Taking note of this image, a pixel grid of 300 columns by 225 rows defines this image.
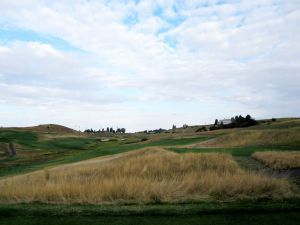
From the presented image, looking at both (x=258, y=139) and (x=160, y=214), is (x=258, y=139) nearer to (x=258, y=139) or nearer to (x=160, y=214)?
(x=258, y=139)

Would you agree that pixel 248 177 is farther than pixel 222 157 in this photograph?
No

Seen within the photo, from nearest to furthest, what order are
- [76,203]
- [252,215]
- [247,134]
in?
[252,215]
[76,203]
[247,134]

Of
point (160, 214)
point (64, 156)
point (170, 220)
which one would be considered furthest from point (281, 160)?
point (64, 156)

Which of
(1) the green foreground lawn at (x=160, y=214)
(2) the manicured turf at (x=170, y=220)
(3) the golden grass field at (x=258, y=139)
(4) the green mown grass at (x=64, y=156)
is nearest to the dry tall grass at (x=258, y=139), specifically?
(3) the golden grass field at (x=258, y=139)

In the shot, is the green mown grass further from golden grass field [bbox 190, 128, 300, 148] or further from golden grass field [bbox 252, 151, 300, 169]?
golden grass field [bbox 252, 151, 300, 169]

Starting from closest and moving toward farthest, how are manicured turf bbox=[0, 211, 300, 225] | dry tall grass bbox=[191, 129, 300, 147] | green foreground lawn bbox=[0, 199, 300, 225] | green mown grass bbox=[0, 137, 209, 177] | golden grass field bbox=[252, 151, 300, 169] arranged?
manicured turf bbox=[0, 211, 300, 225]
green foreground lawn bbox=[0, 199, 300, 225]
golden grass field bbox=[252, 151, 300, 169]
green mown grass bbox=[0, 137, 209, 177]
dry tall grass bbox=[191, 129, 300, 147]

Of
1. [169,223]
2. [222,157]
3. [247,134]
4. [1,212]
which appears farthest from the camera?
[247,134]

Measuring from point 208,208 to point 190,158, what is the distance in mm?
14297

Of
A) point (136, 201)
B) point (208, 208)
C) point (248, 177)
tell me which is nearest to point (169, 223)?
point (208, 208)

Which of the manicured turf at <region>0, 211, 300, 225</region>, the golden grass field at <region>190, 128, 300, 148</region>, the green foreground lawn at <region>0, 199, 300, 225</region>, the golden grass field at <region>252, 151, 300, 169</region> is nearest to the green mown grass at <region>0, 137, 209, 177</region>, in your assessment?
the golden grass field at <region>190, 128, 300, 148</region>

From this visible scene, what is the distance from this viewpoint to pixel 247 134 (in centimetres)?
5006

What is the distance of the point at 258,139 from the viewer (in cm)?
4691

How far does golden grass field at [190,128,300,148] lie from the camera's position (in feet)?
146

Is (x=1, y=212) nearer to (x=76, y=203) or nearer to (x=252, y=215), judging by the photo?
(x=76, y=203)
